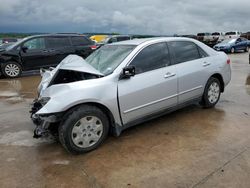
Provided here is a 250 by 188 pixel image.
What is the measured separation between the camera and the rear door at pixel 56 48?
34.1 ft

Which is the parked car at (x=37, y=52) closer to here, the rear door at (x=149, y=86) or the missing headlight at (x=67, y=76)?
the missing headlight at (x=67, y=76)

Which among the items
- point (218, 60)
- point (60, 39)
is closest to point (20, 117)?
point (218, 60)

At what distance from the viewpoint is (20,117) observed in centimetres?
503

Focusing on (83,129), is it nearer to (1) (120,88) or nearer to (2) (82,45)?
(1) (120,88)

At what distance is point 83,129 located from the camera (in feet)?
11.0

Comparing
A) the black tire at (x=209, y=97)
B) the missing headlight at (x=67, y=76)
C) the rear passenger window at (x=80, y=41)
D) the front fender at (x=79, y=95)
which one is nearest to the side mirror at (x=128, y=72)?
the front fender at (x=79, y=95)

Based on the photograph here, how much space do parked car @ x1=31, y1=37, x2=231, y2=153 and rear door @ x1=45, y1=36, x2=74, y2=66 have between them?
628 cm

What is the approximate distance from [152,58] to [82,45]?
24.6 feet

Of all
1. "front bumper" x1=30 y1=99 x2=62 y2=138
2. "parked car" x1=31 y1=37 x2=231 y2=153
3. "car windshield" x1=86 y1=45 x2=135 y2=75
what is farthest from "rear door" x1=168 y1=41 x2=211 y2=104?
"front bumper" x1=30 y1=99 x2=62 y2=138

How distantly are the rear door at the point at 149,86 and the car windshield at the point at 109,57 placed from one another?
24 centimetres

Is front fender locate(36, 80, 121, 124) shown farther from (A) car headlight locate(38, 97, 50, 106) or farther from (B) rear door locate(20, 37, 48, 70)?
(B) rear door locate(20, 37, 48, 70)

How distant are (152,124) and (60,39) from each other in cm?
759

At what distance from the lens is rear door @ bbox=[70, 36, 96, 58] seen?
35.6ft

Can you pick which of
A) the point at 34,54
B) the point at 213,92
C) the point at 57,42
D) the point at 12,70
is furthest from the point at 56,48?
the point at 213,92
